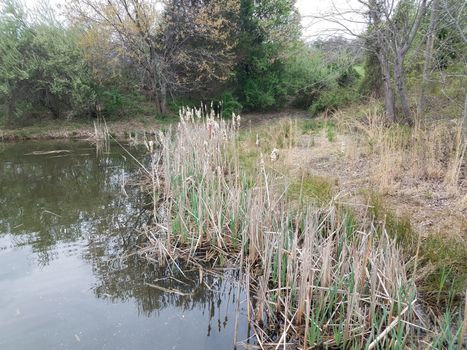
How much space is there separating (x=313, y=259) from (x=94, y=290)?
198cm

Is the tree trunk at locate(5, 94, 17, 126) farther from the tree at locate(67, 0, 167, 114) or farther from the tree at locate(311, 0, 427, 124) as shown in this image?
the tree at locate(311, 0, 427, 124)

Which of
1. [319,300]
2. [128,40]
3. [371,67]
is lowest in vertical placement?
[319,300]

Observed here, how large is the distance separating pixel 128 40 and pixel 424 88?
1108 centimetres

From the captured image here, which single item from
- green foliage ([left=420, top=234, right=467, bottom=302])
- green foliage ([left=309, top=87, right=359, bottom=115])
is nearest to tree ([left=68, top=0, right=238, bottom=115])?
green foliage ([left=309, top=87, right=359, bottom=115])

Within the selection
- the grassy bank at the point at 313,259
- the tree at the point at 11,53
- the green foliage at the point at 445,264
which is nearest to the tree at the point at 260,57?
the tree at the point at 11,53

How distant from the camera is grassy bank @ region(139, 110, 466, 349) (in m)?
2.16

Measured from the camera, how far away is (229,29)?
1484cm

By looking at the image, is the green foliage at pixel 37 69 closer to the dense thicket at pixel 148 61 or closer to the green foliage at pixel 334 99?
the dense thicket at pixel 148 61

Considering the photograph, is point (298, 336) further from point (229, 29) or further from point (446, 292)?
point (229, 29)

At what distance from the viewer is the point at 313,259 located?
274 centimetres

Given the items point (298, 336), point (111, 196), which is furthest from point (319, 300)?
point (111, 196)

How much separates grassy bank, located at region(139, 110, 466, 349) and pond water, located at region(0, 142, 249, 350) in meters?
0.32

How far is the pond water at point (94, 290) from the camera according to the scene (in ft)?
8.53

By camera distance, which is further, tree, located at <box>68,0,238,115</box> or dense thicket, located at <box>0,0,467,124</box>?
tree, located at <box>68,0,238,115</box>
